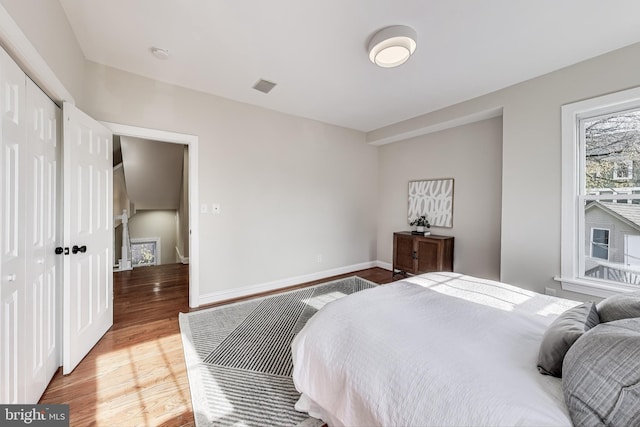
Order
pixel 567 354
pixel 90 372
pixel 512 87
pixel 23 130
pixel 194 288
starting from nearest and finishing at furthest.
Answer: pixel 567 354 < pixel 23 130 < pixel 90 372 < pixel 512 87 < pixel 194 288

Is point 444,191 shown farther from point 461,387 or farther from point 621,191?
point 461,387

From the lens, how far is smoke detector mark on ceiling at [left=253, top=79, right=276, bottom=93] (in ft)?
9.04

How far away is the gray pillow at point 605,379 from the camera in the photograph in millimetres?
646

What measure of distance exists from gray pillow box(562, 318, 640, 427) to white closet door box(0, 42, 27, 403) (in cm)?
223

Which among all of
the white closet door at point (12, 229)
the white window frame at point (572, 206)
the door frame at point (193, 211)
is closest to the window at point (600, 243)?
the white window frame at point (572, 206)

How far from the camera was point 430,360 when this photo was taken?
0.94m

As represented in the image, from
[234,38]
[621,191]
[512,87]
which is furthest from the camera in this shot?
[512,87]

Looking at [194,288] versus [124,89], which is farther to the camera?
[194,288]

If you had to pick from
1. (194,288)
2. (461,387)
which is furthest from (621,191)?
(194,288)

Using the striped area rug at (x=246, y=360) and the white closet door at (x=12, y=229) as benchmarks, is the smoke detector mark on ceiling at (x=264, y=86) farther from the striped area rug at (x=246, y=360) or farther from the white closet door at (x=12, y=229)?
the striped area rug at (x=246, y=360)

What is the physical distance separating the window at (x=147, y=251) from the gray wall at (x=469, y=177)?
5871 millimetres

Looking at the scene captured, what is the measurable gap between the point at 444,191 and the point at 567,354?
10.6 ft

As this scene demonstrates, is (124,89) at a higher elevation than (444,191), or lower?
higher

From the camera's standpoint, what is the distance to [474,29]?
189 cm
